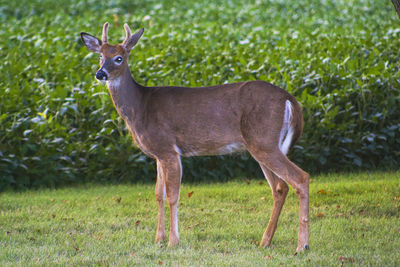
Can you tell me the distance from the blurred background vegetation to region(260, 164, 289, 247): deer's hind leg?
2.68 metres

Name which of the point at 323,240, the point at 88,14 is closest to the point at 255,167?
the point at 323,240

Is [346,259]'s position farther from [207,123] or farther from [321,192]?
[321,192]

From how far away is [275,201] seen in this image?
6070 mm

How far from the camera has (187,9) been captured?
61.0 ft

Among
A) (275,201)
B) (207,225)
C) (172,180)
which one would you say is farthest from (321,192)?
(172,180)

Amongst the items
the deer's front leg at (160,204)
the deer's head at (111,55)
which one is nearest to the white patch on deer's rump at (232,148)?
the deer's front leg at (160,204)

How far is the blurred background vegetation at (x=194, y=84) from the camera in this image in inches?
352

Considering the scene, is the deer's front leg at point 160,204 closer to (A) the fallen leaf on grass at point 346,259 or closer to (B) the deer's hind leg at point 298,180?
(B) the deer's hind leg at point 298,180

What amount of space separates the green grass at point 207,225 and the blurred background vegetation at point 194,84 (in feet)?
1.24

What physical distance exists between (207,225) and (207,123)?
1354mm

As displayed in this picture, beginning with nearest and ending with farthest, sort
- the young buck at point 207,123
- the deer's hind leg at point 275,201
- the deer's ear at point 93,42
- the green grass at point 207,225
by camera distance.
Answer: the green grass at point 207,225, the young buck at point 207,123, the deer's hind leg at point 275,201, the deer's ear at point 93,42

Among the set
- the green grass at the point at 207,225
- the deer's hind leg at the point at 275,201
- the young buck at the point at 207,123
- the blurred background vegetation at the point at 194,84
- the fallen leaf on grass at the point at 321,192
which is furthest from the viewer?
the blurred background vegetation at the point at 194,84

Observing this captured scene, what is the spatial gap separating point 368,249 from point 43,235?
3130 millimetres

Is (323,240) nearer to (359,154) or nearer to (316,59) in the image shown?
(359,154)
